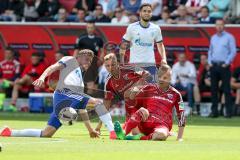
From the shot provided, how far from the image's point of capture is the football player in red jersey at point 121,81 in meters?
17.2

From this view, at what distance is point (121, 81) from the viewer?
17.3 metres

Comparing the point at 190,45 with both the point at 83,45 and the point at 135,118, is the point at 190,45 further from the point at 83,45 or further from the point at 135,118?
the point at 135,118

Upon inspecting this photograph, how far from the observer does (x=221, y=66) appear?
26375 mm

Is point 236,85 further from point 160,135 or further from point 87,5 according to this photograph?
point 160,135

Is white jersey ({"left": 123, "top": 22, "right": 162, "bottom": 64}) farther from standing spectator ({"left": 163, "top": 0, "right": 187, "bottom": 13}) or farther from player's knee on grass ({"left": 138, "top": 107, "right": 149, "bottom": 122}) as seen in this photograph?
standing spectator ({"left": 163, "top": 0, "right": 187, "bottom": 13})

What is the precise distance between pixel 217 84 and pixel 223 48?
1154 mm

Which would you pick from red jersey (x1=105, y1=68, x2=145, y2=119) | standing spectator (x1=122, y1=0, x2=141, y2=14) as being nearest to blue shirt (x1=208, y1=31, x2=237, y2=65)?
standing spectator (x1=122, y1=0, x2=141, y2=14)

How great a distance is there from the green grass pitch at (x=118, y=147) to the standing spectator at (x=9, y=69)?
1013 centimetres

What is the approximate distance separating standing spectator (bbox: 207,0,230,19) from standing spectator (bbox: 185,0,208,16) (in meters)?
0.57

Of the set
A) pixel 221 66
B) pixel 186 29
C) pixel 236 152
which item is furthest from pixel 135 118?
pixel 186 29

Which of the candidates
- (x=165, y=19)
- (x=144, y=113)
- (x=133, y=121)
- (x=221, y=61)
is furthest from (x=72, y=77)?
(x=165, y=19)

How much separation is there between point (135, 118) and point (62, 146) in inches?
88.4

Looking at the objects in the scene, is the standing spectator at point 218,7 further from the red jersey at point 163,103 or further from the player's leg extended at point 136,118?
the player's leg extended at point 136,118

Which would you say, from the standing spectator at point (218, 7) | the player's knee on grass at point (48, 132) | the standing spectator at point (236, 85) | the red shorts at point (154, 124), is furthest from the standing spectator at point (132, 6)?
the red shorts at point (154, 124)
